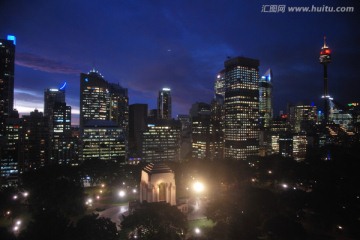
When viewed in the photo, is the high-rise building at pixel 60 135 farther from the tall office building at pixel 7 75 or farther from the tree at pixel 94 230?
the tree at pixel 94 230

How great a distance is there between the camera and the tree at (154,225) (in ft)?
78.2

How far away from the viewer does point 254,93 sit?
147375mm

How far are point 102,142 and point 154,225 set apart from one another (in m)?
81.2

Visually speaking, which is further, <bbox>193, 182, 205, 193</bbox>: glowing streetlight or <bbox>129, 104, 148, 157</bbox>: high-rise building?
<bbox>129, 104, 148, 157</bbox>: high-rise building

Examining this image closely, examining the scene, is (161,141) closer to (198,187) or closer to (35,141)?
(35,141)

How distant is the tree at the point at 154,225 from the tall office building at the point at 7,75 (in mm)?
108885

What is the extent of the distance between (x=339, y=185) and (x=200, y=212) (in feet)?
67.2

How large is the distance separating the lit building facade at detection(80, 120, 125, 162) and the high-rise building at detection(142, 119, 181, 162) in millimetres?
25162

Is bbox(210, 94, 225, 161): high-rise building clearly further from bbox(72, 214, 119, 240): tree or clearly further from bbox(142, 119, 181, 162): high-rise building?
bbox(72, 214, 119, 240): tree

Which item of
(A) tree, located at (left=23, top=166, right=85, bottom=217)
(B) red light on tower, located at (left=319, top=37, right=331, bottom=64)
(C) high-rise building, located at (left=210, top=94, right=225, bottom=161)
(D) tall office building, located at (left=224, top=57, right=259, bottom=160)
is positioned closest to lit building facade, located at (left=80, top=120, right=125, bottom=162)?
(C) high-rise building, located at (left=210, top=94, right=225, bottom=161)

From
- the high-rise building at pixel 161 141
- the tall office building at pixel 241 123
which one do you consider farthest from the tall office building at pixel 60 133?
the tall office building at pixel 241 123

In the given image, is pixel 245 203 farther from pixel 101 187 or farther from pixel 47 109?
pixel 47 109

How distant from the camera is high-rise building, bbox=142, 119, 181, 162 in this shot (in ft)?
422

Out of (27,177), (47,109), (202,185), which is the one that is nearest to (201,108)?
(47,109)
